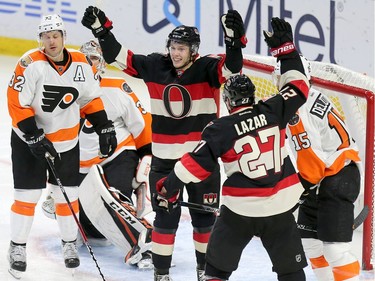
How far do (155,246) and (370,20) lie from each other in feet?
9.76

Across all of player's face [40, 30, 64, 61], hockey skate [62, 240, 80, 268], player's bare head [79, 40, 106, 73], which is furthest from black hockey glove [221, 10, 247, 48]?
hockey skate [62, 240, 80, 268]

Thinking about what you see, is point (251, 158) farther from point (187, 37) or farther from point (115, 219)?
point (115, 219)

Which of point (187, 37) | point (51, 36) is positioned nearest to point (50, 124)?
point (51, 36)

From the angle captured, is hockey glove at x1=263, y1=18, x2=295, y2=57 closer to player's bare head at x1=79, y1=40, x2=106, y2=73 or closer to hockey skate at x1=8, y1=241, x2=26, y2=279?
player's bare head at x1=79, y1=40, x2=106, y2=73

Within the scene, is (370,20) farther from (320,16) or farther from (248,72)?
(248,72)

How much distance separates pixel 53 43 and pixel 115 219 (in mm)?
1004

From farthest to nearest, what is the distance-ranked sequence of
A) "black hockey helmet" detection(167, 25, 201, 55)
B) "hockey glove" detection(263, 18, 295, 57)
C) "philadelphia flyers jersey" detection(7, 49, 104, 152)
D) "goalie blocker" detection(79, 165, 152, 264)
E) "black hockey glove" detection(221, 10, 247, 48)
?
"goalie blocker" detection(79, 165, 152, 264)
"philadelphia flyers jersey" detection(7, 49, 104, 152)
"black hockey helmet" detection(167, 25, 201, 55)
"black hockey glove" detection(221, 10, 247, 48)
"hockey glove" detection(263, 18, 295, 57)

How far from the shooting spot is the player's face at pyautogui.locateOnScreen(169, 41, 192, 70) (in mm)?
5066

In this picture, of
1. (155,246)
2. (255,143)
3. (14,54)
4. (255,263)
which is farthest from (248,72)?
(14,54)

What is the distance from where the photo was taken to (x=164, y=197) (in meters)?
4.59

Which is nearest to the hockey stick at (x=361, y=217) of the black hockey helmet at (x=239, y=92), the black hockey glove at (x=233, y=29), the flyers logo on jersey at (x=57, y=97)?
the black hockey glove at (x=233, y=29)

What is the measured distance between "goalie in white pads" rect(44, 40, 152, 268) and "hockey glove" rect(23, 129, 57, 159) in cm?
61

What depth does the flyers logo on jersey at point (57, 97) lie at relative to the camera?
5.27 metres

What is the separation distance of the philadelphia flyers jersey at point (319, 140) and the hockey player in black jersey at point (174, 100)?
400mm
